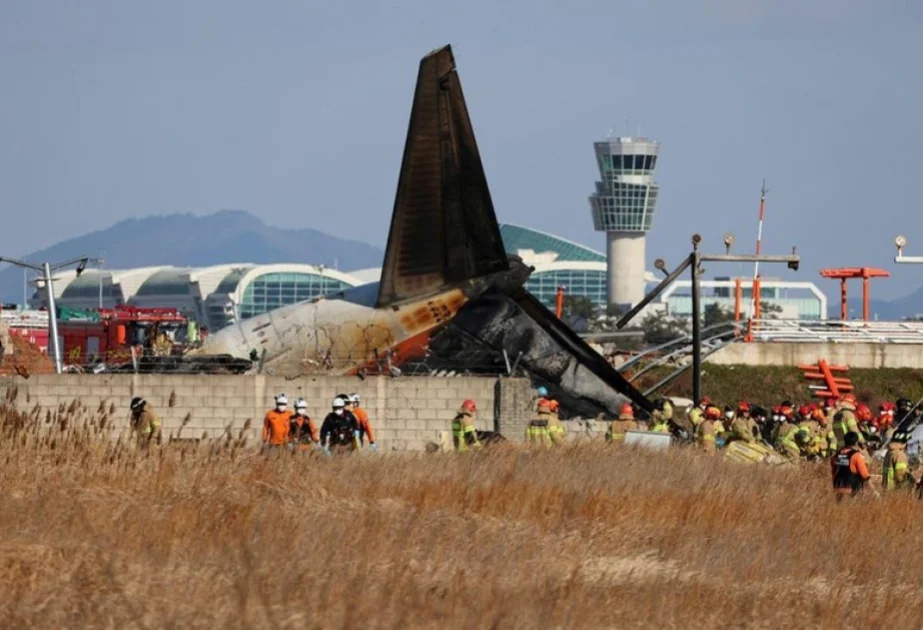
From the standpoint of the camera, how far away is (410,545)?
15.0 meters

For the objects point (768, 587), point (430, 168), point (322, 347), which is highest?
point (430, 168)

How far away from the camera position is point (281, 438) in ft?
86.3

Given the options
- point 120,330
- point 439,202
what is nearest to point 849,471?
point 439,202

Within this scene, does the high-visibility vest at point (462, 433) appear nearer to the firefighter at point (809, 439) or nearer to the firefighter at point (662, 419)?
the firefighter at point (662, 419)

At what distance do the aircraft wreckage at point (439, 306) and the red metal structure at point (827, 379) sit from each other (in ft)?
58.0

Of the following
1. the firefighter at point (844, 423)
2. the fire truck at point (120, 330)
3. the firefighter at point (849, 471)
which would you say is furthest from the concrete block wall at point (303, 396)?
the fire truck at point (120, 330)

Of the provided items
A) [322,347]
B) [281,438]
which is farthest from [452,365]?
[281,438]

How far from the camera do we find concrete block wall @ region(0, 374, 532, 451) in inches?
1395

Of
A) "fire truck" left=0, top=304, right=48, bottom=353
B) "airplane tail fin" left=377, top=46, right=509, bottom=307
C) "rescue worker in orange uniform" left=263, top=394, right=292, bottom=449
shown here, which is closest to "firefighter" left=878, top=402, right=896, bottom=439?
"airplane tail fin" left=377, top=46, right=509, bottom=307

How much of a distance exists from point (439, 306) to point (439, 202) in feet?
7.21

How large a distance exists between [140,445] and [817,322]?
153ft

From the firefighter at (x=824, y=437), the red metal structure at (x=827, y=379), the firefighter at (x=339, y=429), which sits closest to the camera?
the firefighter at (x=339, y=429)

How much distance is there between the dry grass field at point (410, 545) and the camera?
12117mm

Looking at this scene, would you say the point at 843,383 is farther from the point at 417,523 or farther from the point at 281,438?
the point at 417,523
